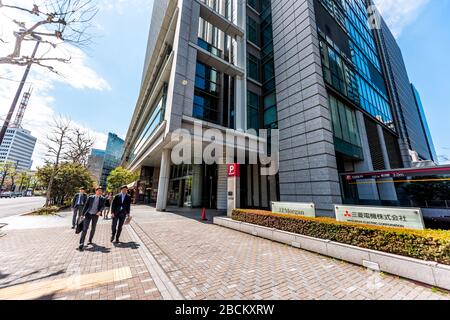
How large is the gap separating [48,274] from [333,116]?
1710 centimetres

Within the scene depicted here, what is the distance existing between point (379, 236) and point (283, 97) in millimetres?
12911

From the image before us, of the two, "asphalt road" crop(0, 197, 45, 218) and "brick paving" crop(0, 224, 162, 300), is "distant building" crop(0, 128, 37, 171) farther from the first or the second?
"brick paving" crop(0, 224, 162, 300)

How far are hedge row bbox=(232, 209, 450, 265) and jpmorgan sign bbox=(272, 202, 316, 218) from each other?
2.44ft

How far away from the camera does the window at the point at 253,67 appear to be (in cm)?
1825

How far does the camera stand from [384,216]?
5.23 m

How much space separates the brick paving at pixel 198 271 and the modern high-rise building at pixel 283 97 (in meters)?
7.74

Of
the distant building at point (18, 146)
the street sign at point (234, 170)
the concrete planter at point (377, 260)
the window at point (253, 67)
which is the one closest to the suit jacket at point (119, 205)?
the concrete planter at point (377, 260)

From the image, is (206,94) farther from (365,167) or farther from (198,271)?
(365,167)

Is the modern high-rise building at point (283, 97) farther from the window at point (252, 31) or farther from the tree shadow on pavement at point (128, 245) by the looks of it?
the tree shadow on pavement at point (128, 245)

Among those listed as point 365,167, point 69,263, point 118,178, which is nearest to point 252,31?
point 365,167

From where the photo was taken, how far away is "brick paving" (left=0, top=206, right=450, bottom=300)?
10.5ft

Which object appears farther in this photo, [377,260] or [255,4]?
[255,4]
